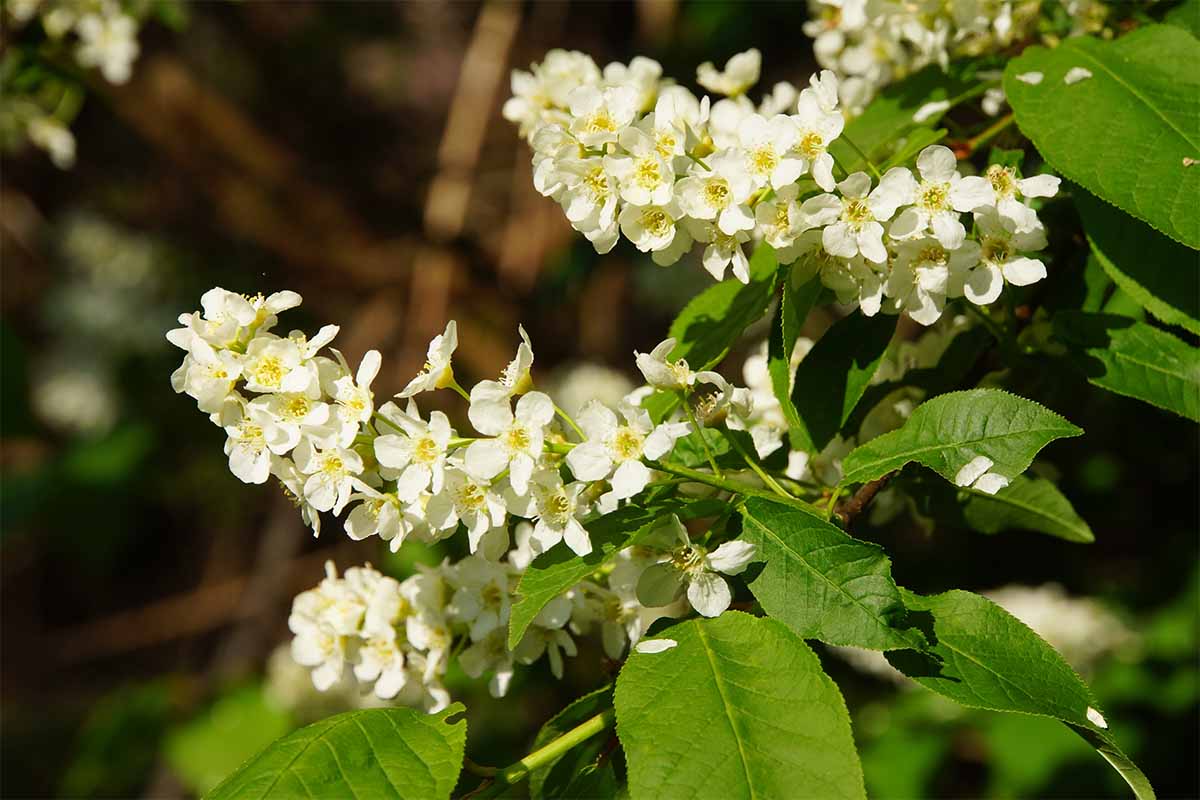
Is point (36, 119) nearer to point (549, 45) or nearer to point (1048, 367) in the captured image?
point (1048, 367)

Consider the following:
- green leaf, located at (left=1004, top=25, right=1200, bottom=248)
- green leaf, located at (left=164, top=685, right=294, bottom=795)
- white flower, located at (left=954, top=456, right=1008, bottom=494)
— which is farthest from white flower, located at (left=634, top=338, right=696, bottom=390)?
green leaf, located at (left=164, top=685, right=294, bottom=795)

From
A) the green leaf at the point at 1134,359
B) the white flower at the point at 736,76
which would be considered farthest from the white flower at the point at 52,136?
the green leaf at the point at 1134,359

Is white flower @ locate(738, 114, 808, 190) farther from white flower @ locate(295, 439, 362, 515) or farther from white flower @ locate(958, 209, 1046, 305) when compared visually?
white flower @ locate(295, 439, 362, 515)

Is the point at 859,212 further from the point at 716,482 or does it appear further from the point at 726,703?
the point at 726,703

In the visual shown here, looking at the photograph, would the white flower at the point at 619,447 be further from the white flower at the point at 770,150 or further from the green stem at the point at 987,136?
the green stem at the point at 987,136

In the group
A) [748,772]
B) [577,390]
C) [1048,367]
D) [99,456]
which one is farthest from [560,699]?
[748,772]
